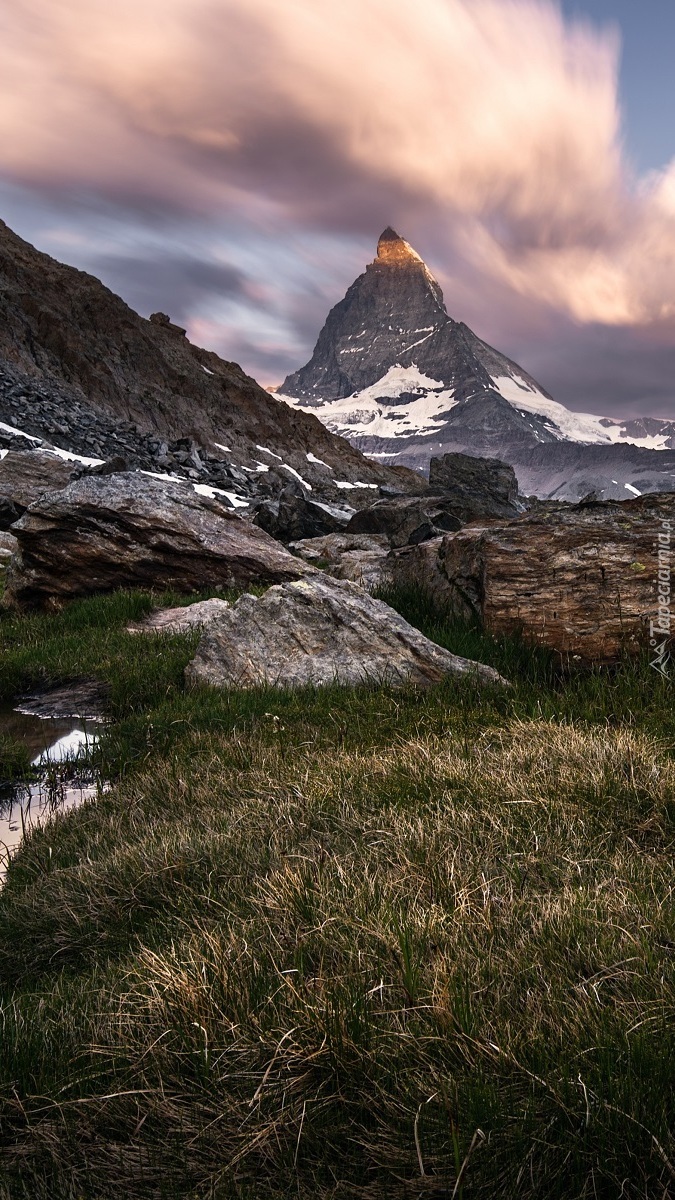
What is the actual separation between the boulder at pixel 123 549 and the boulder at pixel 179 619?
218 centimetres

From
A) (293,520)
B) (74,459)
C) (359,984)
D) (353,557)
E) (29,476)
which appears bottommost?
(359,984)

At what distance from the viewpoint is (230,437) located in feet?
386

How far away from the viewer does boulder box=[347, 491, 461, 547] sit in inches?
824

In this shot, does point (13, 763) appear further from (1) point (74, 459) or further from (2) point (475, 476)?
(2) point (475, 476)

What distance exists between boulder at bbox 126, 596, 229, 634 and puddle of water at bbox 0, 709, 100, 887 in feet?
9.28

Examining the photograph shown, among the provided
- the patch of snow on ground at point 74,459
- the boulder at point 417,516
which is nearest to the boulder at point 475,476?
the boulder at point 417,516

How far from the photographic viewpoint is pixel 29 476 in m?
29.4

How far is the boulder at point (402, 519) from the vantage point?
20938 mm

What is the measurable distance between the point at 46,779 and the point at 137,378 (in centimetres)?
11715

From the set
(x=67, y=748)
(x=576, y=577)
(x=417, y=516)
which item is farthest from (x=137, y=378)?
(x=67, y=748)

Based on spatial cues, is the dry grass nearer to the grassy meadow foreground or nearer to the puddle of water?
the grassy meadow foreground

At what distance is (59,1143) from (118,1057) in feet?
1.09

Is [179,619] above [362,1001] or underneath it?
above

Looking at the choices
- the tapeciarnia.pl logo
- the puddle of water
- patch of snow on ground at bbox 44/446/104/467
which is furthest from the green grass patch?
patch of snow on ground at bbox 44/446/104/467
